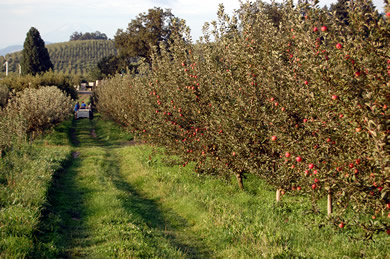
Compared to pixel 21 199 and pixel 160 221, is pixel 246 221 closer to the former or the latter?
pixel 160 221

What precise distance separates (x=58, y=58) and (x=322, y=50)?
129 m

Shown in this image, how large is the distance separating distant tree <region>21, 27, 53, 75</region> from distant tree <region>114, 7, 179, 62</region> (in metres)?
21.6

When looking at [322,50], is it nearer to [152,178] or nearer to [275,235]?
[275,235]

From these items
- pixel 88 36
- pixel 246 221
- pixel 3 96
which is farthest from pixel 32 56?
pixel 88 36

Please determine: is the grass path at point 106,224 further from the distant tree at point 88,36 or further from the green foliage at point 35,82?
the distant tree at point 88,36

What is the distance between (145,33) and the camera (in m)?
45.0

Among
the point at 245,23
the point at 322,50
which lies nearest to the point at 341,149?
the point at 322,50

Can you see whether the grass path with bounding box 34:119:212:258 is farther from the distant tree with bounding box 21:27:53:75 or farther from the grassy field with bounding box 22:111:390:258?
the distant tree with bounding box 21:27:53:75

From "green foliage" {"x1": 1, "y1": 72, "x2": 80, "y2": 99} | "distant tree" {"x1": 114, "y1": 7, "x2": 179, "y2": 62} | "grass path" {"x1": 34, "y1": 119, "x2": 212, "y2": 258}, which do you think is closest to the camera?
"grass path" {"x1": 34, "y1": 119, "x2": 212, "y2": 258}

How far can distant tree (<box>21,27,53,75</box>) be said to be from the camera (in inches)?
2494

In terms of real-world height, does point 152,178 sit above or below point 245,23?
below

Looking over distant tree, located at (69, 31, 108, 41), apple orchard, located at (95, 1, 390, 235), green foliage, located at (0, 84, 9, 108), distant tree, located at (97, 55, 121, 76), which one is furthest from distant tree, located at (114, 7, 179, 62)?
distant tree, located at (69, 31, 108, 41)

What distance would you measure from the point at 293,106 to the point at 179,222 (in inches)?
150

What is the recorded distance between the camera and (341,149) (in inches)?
240
